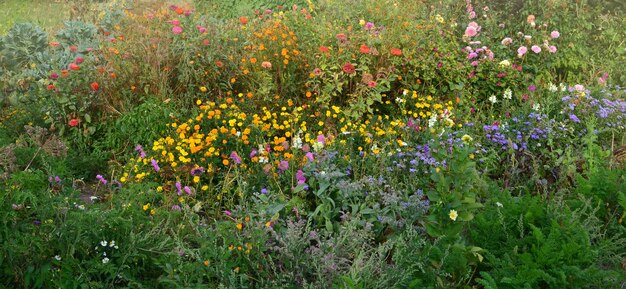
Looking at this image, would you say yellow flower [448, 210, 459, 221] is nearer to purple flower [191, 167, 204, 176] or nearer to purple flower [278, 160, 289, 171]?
purple flower [278, 160, 289, 171]

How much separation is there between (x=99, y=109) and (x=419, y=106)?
Result: 8.18ft

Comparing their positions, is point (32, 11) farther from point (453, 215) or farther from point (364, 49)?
point (453, 215)

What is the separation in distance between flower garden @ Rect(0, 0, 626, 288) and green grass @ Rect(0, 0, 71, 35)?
13.7 ft

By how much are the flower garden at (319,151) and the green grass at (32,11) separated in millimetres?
4174

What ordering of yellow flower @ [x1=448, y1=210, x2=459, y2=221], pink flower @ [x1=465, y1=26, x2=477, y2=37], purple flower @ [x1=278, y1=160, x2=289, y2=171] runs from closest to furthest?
1. yellow flower @ [x1=448, y1=210, x2=459, y2=221]
2. purple flower @ [x1=278, y1=160, x2=289, y2=171]
3. pink flower @ [x1=465, y1=26, x2=477, y2=37]

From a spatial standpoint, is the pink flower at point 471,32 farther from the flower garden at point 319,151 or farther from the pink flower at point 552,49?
the pink flower at point 552,49

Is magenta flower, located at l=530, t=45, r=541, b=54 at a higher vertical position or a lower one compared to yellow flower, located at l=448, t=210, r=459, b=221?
lower

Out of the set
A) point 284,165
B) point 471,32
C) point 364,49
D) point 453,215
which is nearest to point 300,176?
point 284,165

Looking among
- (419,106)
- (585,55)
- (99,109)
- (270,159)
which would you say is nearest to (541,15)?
(585,55)

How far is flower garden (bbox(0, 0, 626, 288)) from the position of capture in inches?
115

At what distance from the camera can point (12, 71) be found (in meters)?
5.93

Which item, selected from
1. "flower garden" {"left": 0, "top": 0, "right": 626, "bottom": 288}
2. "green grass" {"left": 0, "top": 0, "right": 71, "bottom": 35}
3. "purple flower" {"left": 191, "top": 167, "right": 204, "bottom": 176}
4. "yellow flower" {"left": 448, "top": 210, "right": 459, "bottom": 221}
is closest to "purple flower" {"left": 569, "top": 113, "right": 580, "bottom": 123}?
"flower garden" {"left": 0, "top": 0, "right": 626, "bottom": 288}

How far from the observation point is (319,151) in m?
3.93

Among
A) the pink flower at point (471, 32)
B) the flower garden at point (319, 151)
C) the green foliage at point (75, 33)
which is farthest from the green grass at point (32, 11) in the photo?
the pink flower at point (471, 32)
